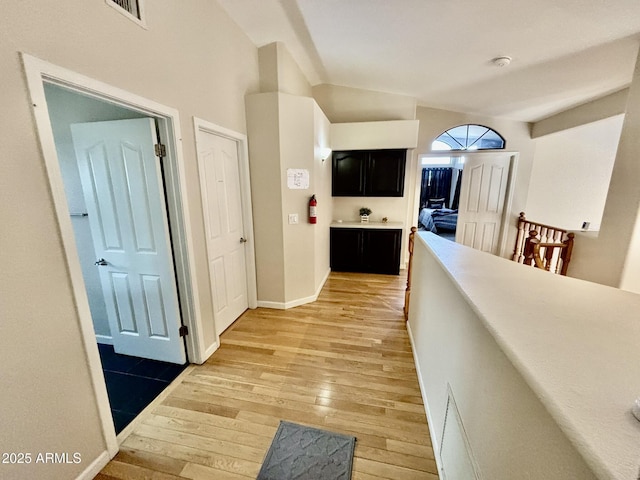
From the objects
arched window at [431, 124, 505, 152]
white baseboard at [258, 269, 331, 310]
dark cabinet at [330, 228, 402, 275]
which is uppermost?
arched window at [431, 124, 505, 152]

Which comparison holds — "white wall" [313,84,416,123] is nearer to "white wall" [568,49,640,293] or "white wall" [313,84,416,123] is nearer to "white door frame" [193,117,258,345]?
"white door frame" [193,117,258,345]

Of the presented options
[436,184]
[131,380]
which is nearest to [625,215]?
[131,380]

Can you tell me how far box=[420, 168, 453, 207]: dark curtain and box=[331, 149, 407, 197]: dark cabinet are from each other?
5.79 metres

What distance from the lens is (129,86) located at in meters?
1.52

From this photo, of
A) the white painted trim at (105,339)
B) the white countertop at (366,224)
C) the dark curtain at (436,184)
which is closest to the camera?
the white painted trim at (105,339)

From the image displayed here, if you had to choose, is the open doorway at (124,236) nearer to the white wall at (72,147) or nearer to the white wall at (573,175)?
the white wall at (72,147)

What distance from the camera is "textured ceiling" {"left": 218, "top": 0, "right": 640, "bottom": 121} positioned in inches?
77.1

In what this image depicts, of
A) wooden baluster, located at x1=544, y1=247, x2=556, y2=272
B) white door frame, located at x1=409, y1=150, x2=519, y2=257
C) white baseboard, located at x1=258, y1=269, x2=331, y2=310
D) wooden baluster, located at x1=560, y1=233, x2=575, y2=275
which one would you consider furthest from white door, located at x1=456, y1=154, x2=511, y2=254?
white baseboard, located at x1=258, y1=269, x2=331, y2=310

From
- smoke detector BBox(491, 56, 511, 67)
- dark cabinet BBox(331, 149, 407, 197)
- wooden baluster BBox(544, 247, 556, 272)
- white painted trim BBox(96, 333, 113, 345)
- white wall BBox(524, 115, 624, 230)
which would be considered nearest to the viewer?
white painted trim BBox(96, 333, 113, 345)

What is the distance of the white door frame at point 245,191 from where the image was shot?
2271 millimetres

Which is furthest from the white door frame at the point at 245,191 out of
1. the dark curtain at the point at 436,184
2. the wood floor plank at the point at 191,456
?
the dark curtain at the point at 436,184

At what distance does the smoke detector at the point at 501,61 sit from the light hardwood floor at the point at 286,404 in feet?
9.66

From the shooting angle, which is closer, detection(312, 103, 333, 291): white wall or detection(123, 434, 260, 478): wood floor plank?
detection(123, 434, 260, 478): wood floor plank

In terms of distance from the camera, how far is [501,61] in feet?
8.58
